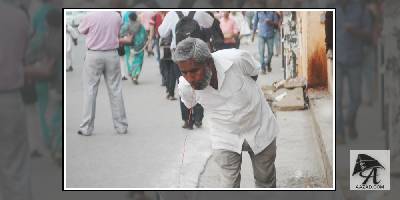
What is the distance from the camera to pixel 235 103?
637 cm

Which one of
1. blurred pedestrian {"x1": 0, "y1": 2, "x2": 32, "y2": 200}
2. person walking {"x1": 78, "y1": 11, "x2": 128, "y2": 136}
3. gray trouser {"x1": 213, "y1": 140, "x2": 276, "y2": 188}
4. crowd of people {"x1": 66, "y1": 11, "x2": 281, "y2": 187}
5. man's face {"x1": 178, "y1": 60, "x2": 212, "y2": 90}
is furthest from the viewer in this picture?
person walking {"x1": 78, "y1": 11, "x2": 128, "y2": 136}

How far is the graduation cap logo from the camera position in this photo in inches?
272

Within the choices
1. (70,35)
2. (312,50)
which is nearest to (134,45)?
(70,35)

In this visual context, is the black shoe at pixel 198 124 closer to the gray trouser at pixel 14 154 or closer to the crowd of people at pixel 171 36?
the crowd of people at pixel 171 36

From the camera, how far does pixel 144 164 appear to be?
696cm

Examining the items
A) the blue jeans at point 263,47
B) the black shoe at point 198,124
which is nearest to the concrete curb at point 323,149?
the blue jeans at point 263,47

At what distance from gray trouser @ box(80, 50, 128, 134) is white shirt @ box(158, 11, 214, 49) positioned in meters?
0.49

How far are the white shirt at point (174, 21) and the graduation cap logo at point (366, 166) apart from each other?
1.79 metres

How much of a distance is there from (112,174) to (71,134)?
510mm

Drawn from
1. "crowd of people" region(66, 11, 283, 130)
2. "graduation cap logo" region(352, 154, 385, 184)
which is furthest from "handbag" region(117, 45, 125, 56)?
"graduation cap logo" region(352, 154, 385, 184)

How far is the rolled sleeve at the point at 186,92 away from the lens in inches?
249

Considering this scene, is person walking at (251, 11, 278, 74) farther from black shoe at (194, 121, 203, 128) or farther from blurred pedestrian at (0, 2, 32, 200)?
blurred pedestrian at (0, 2, 32, 200)

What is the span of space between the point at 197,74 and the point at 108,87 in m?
1.12

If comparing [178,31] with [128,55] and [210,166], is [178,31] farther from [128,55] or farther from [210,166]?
[210,166]
